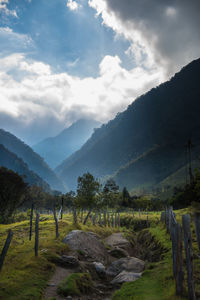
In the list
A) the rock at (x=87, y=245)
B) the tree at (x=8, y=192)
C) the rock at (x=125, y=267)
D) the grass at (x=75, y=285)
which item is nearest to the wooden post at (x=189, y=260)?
the grass at (x=75, y=285)

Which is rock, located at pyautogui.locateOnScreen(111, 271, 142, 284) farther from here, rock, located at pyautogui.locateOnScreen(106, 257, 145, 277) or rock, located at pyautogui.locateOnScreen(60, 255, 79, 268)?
rock, located at pyautogui.locateOnScreen(60, 255, 79, 268)

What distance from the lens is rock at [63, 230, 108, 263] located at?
22938mm

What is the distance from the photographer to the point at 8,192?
60.5m

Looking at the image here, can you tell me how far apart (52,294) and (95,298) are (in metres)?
3.01

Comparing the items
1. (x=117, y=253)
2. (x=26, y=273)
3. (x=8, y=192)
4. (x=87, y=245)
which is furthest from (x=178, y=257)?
(x=8, y=192)

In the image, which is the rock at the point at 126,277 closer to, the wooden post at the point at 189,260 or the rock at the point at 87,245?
the rock at the point at 87,245

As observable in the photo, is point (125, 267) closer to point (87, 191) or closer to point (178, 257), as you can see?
point (178, 257)

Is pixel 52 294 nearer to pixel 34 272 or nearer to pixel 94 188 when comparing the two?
pixel 34 272

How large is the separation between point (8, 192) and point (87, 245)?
143 feet

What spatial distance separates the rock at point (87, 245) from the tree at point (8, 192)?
40321 millimetres

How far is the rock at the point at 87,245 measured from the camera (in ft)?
75.3

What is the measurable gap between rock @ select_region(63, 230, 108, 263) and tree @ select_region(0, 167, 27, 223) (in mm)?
40321

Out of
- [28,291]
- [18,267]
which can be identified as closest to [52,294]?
[28,291]

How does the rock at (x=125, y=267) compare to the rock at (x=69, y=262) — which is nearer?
the rock at (x=69, y=262)
